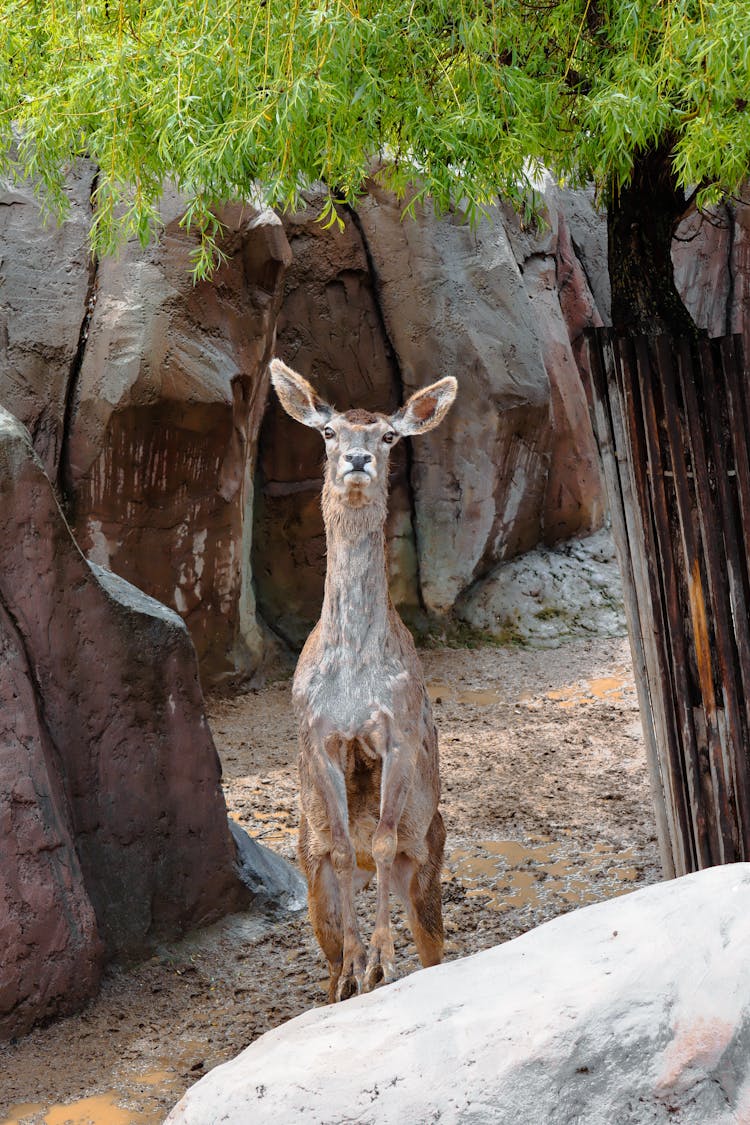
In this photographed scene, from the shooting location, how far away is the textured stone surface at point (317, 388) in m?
10.2

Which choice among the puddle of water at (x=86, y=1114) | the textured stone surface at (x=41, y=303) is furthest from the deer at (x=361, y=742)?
the textured stone surface at (x=41, y=303)

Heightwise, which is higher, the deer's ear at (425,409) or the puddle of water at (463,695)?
the deer's ear at (425,409)

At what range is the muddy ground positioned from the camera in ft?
15.1

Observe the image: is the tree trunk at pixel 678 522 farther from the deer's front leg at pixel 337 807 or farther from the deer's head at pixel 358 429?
the deer's front leg at pixel 337 807

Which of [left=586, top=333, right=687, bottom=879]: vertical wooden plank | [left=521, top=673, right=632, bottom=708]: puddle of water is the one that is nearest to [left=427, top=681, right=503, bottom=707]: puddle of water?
[left=521, top=673, right=632, bottom=708]: puddle of water

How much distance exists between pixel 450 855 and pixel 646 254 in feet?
10.7

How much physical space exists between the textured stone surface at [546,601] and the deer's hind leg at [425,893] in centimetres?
614

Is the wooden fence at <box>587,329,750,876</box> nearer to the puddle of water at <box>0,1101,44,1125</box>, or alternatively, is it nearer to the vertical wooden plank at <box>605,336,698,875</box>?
the vertical wooden plank at <box>605,336,698,875</box>

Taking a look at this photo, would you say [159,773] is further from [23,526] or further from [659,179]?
[659,179]

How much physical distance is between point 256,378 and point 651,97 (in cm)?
558

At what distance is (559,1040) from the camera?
269 centimetres

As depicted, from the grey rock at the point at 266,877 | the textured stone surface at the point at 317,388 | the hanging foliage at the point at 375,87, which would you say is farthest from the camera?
the textured stone surface at the point at 317,388

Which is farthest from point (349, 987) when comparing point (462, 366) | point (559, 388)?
point (559, 388)

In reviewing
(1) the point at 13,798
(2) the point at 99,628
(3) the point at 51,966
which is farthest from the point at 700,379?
(3) the point at 51,966
